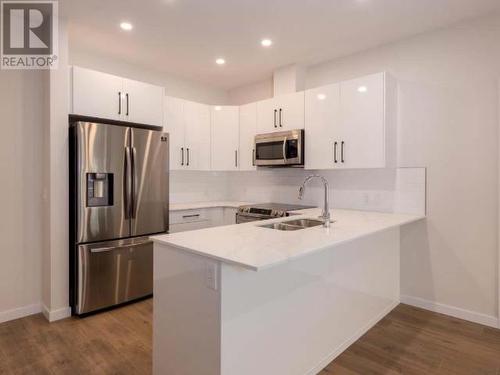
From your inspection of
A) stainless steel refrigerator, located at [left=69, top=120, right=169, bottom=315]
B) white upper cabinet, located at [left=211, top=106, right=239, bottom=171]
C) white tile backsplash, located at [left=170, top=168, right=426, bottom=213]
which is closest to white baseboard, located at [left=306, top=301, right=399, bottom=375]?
white tile backsplash, located at [left=170, top=168, right=426, bottom=213]

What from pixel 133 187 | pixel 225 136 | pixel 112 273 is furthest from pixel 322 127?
pixel 112 273

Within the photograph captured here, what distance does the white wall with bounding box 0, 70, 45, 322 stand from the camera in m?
2.80

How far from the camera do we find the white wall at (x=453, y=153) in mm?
2699

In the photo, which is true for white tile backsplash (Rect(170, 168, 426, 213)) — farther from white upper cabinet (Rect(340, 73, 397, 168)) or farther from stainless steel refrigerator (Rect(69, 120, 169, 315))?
stainless steel refrigerator (Rect(69, 120, 169, 315))

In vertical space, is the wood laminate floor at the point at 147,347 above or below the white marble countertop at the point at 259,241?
below

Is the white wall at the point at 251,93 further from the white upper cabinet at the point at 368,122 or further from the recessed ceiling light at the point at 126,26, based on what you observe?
the recessed ceiling light at the point at 126,26

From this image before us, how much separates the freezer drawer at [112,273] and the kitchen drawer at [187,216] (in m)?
0.46

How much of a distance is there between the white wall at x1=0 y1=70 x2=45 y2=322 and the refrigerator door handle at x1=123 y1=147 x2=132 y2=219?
777 mm

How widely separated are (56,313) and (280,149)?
2.77 metres

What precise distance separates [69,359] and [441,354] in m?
2.68

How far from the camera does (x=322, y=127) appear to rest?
3.40m

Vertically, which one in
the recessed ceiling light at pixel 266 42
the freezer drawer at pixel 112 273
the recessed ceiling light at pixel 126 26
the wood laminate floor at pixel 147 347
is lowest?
the wood laminate floor at pixel 147 347

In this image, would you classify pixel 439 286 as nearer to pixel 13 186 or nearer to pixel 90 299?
pixel 90 299

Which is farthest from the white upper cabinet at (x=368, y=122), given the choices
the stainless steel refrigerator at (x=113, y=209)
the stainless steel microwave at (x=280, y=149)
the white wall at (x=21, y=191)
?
the white wall at (x=21, y=191)
